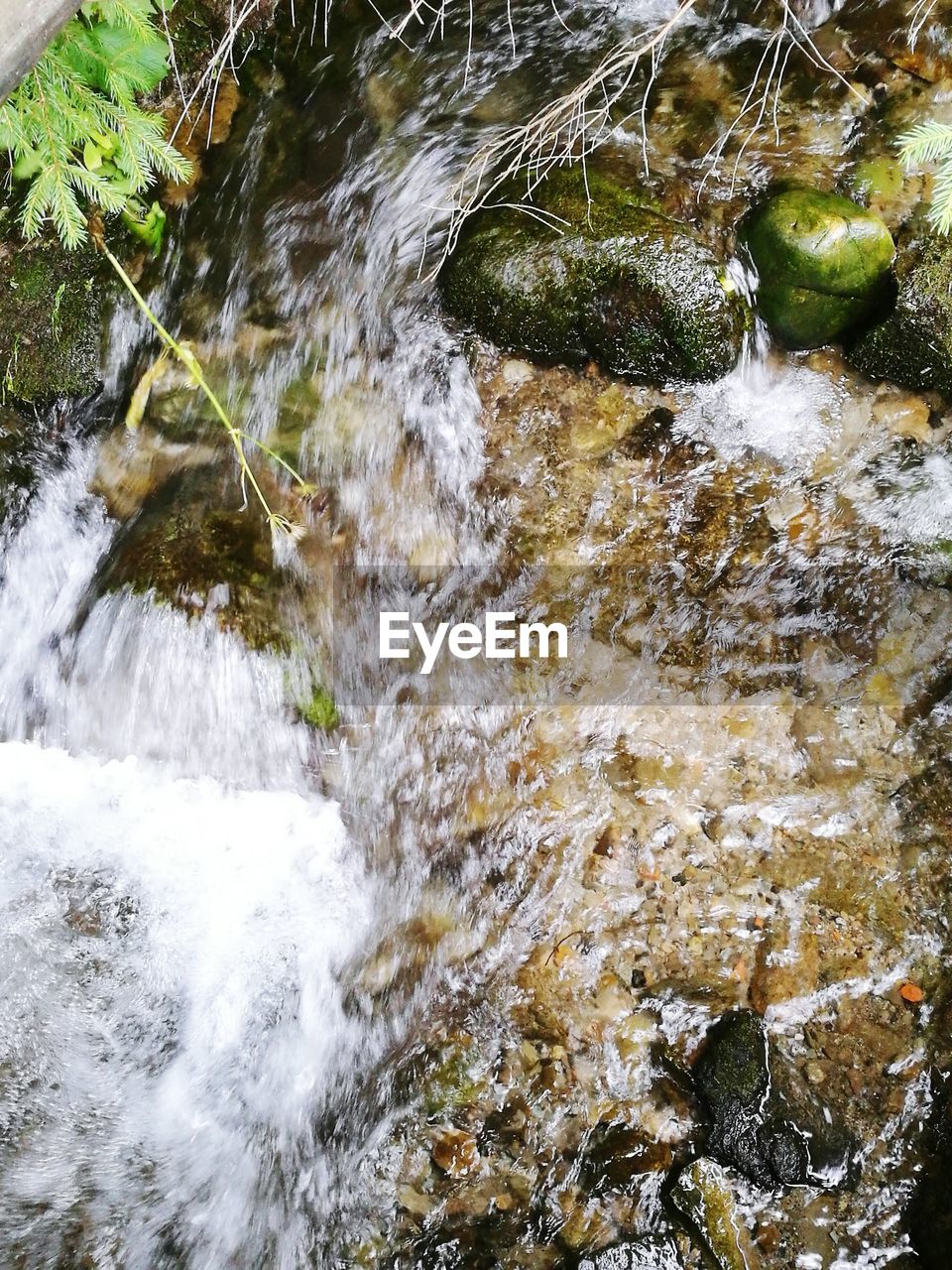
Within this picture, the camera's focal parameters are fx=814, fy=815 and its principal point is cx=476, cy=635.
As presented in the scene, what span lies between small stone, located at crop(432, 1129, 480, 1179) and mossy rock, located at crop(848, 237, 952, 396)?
4.25 meters

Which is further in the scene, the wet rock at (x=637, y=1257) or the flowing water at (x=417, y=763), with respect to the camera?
the flowing water at (x=417, y=763)

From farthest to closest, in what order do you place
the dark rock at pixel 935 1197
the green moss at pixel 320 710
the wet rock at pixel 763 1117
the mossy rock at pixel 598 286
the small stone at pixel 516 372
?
1. the small stone at pixel 516 372
2. the green moss at pixel 320 710
3. the mossy rock at pixel 598 286
4. the wet rock at pixel 763 1117
5. the dark rock at pixel 935 1197

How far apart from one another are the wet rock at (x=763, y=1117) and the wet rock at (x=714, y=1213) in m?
0.09

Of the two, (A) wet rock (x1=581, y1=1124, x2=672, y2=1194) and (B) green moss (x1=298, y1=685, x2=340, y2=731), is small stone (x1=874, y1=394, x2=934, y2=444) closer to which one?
(B) green moss (x1=298, y1=685, x2=340, y2=731)

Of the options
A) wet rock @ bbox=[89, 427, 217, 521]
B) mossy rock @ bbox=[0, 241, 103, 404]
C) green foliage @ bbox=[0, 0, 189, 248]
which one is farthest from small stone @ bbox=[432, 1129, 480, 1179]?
green foliage @ bbox=[0, 0, 189, 248]

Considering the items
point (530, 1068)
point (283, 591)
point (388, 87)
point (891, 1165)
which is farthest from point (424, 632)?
point (891, 1165)

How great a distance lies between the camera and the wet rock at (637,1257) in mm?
3389

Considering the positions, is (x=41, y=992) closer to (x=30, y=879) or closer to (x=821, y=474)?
(x=30, y=879)

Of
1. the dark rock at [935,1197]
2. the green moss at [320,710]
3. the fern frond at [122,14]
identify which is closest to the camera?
the fern frond at [122,14]

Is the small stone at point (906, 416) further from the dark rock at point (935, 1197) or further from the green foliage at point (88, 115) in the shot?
the green foliage at point (88, 115)

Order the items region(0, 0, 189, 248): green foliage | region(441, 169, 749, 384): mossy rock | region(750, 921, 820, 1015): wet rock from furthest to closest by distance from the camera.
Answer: region(441, 169, 749, 384): mossy rock < region(750, 921, 820, 1015): wet rock < region(0, 0, 189, 248): green foliage

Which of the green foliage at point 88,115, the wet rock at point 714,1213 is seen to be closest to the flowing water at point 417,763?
the wet rock at point 714,1213

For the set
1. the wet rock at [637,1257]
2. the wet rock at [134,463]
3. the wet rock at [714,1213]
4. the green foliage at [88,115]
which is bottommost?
the wet rock at [637,1257]

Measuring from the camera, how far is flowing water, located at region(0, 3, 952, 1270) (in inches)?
142
